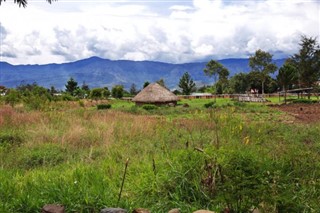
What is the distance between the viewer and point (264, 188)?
348 centimetres

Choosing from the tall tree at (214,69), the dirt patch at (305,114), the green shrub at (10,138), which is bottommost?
the dirt patch at (305,114)

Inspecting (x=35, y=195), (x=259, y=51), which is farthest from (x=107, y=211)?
(x=259, y=51)

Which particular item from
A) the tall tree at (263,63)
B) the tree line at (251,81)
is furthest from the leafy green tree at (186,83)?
the tall tree at (263,63)

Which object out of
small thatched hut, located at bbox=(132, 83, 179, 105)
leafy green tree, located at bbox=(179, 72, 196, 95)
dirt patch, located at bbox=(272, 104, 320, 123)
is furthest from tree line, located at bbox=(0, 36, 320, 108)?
dirt patch, located at bbox=(272, 104, 320, 123)

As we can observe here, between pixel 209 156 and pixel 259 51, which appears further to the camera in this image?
pixel 259 51

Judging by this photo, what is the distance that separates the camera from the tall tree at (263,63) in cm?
5459

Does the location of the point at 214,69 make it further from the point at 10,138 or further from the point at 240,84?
the point at 10,138

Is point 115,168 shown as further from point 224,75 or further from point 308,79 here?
point 224,75

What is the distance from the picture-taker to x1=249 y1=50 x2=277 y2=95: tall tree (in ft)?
179

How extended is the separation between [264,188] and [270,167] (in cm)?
94

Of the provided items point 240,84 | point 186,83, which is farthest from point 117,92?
point 240,84

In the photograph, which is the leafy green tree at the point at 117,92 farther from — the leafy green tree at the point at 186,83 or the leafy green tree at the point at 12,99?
the leafy green tree at the point at 12,99

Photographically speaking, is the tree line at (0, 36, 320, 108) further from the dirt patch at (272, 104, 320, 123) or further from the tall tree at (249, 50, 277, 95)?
the dirt patch at (272, 104, 320, 123)

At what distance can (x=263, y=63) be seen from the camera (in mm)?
55156
